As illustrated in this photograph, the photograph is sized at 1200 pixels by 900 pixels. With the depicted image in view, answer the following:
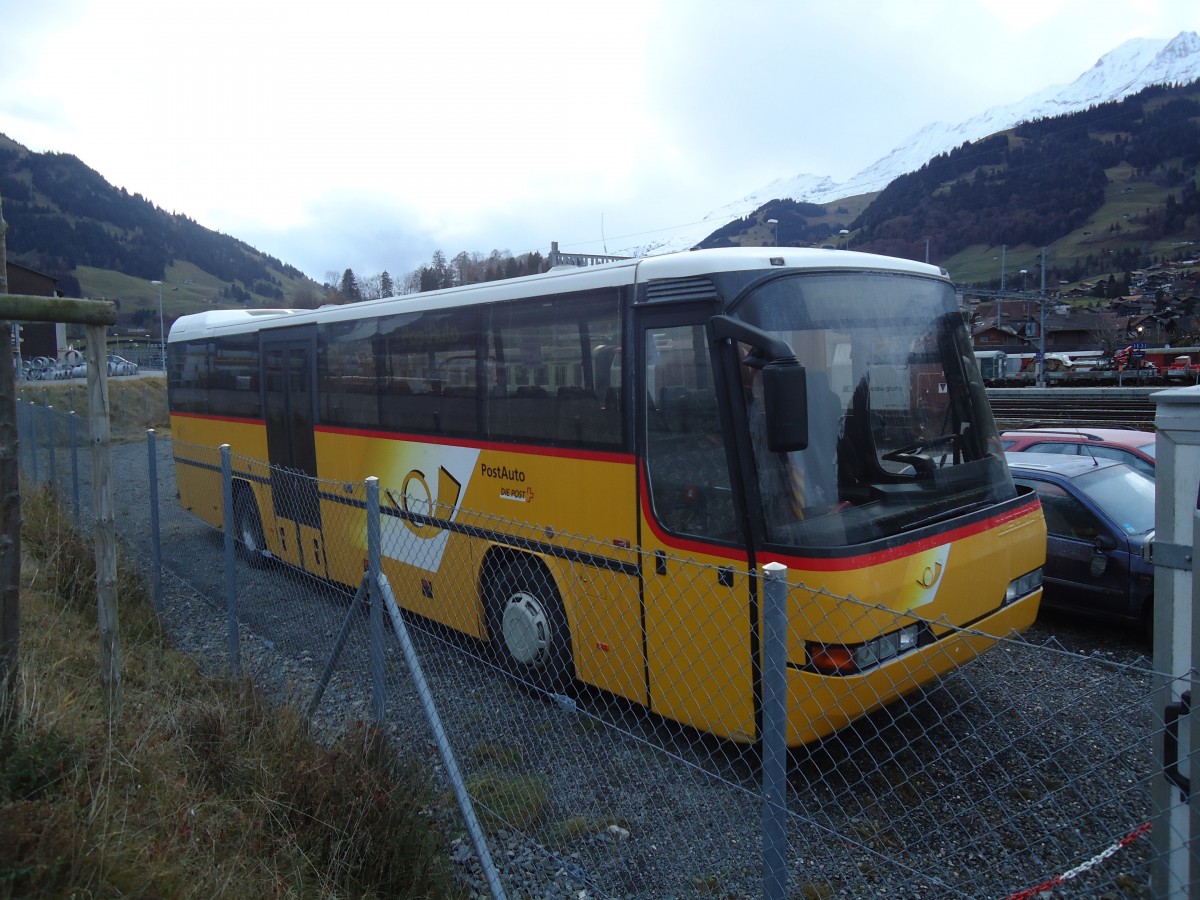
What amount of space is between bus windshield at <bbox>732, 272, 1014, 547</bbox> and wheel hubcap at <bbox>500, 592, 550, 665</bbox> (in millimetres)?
2045

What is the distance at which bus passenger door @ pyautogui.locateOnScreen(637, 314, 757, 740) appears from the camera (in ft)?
14.4

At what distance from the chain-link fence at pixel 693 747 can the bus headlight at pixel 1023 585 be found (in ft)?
2.14

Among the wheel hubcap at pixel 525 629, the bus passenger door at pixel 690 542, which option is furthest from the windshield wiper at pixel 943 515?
the wheel hubcap at pixel 525 629

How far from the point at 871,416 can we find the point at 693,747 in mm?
2387

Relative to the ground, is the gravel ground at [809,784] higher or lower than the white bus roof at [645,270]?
lower

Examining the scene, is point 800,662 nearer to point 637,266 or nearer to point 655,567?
point 655,567

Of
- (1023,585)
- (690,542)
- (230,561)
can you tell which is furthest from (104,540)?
(1023,585)

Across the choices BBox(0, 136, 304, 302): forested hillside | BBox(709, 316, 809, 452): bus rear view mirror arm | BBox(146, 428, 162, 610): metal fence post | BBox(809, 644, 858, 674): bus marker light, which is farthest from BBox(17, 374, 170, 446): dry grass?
BBox(0, 136, 304, 302): forested hillside

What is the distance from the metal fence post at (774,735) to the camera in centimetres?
236

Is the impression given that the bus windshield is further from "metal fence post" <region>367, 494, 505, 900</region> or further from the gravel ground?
"metal fence post" <region>367, 494, 505, 900</region>

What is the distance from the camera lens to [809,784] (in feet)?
14.2

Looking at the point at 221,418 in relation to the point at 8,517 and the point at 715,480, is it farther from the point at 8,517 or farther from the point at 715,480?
the point at 715,480

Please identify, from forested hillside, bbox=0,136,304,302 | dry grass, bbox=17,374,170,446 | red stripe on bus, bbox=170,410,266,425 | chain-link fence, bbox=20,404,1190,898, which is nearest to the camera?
chain-link fence, bbox=20,404,1190,898

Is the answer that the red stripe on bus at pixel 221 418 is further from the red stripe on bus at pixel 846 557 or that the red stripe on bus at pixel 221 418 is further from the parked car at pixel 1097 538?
the parked car at pixel 1097 538
